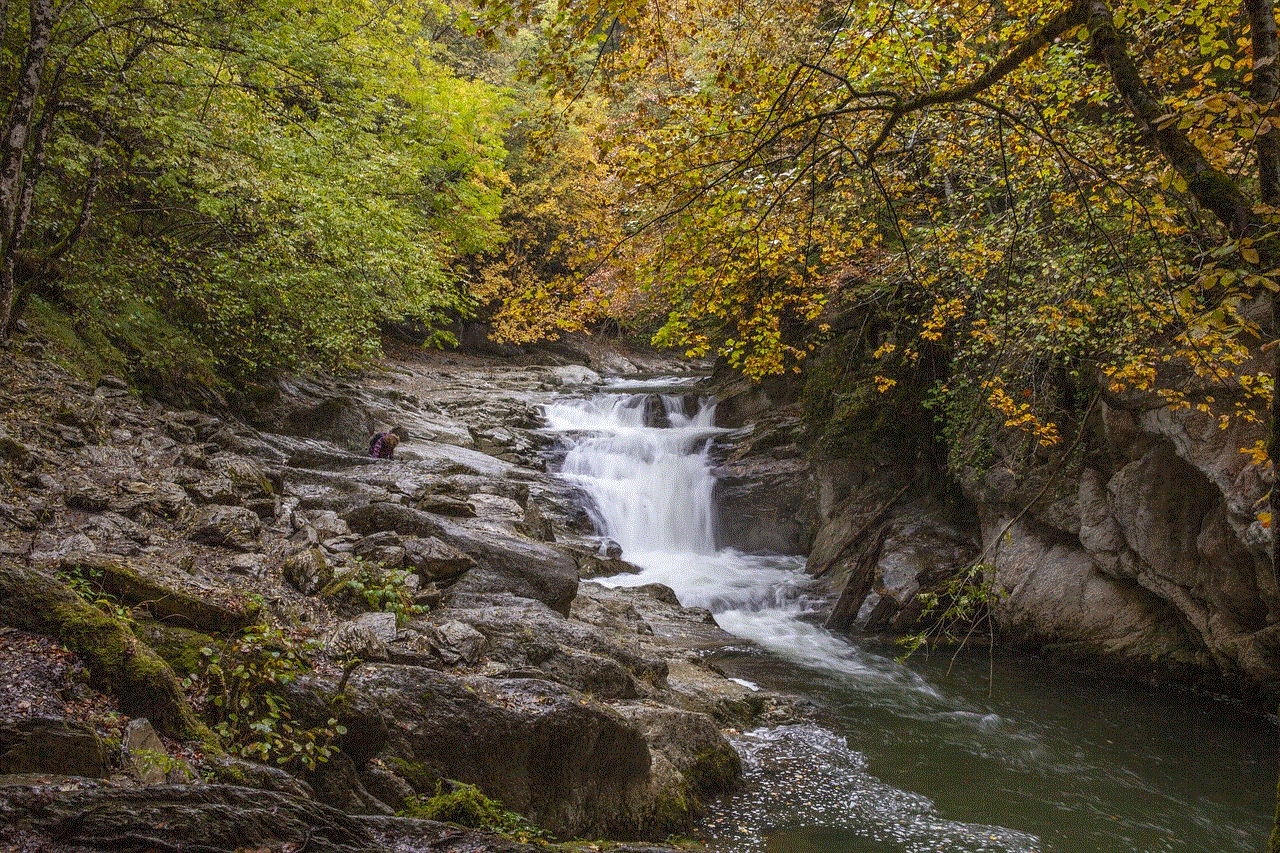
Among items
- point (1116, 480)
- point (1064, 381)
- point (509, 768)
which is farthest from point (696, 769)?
point (1064, 381)

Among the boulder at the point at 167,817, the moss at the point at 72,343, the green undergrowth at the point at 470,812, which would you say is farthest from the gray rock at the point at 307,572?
the moss at the point at 72,343

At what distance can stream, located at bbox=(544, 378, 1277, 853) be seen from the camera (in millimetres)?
6484

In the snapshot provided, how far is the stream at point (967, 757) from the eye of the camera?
648cm

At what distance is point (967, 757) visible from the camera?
8.31 m

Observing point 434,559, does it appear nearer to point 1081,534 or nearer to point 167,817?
point 167,817

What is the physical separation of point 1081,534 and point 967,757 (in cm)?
493

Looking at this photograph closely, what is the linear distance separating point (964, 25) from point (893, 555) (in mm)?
9961

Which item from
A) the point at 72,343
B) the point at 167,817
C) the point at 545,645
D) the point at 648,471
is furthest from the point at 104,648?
the point at 648,471

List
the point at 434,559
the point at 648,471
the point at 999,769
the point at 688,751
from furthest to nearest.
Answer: the point at 648,471
the point at 999,769
the point at 434,559
the point at 688,751

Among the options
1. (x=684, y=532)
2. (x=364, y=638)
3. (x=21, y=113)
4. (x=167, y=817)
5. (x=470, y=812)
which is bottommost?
(x=470, y=812)

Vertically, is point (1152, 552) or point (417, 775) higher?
point (1152, 552)

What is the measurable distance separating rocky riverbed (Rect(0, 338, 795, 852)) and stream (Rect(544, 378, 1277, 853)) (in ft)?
2.20

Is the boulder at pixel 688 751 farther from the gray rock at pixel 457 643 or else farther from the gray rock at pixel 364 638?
the gray rock at pixel 364 638

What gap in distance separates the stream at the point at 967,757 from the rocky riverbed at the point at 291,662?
26.5 inches
